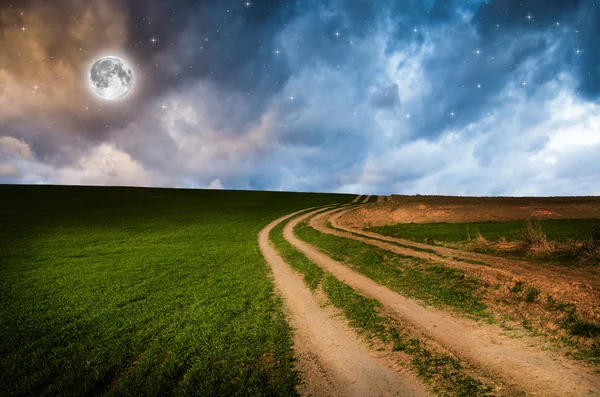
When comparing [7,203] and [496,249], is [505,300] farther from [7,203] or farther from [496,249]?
[7,203]

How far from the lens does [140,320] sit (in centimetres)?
1220

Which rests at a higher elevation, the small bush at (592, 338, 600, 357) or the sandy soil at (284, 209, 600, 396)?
the small bush at (592, 338, 600, 357)

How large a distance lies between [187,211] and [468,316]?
5304cm

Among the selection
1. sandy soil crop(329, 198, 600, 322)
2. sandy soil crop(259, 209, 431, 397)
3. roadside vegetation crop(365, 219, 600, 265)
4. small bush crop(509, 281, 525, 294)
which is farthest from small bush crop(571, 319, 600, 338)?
roadside vegetation crop(365, 219, 600, 265)

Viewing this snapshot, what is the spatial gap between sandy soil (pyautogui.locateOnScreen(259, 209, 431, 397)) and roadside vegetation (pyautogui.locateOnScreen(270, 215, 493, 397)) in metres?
0.49

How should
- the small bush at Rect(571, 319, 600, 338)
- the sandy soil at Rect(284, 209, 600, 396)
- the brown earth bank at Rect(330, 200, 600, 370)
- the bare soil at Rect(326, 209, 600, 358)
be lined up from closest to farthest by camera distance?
the sandy soil at Rect(284, 209, 600, 396) → the small bush at Rect(571, 319, 600, 338) → the brown earth bank at Rect(330, 200, 600, 370) → the bare soil at Rect(326, 209, 600, 358)

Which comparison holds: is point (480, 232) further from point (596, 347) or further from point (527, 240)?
point (596, 347)

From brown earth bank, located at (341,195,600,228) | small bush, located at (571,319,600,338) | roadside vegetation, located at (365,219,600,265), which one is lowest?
small bush, located at (571,319,600,338)

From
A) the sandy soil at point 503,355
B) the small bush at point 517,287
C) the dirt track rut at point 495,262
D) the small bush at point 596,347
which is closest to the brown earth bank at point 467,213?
the dirt track rut at point 495,262

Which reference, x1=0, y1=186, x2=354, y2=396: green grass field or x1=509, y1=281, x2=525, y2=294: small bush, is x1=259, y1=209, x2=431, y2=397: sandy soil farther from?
x1=509, y1=281, x2=525, y2=294: small bush

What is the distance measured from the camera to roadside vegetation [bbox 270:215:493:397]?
7.26 m

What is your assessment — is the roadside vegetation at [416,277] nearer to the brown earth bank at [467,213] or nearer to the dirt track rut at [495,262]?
the dirt track rut at [495,262]

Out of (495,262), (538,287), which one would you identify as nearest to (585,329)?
(538,287)

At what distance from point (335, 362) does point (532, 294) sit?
920cm
